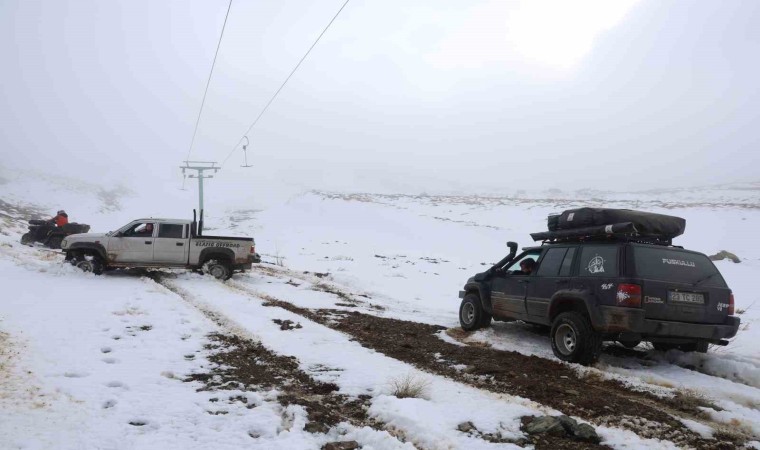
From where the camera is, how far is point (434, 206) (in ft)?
143

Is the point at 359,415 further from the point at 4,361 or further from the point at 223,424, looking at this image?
the point at 4,361

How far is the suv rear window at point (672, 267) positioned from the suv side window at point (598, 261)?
0.27 meters

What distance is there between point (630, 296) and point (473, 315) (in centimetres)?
341

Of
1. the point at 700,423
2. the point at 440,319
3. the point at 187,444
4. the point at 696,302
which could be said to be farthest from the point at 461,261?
the point at 187,444

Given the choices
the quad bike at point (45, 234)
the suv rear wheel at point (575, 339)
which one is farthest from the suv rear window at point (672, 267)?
the quad bike at point (45, 234)

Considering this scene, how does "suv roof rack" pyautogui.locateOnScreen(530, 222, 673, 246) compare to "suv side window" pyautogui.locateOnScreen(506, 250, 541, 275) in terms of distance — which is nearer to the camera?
"suv roof rack" pyautogui.locateOnScreen(530, 222, 673, 246)

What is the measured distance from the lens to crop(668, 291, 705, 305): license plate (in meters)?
5.73

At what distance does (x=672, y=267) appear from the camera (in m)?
5.95

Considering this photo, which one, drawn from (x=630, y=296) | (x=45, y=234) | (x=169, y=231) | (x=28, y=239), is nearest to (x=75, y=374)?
(x=630, y=296)

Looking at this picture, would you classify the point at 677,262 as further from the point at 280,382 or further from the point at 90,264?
the point at 90,264

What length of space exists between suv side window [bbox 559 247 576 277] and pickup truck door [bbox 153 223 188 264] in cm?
1129

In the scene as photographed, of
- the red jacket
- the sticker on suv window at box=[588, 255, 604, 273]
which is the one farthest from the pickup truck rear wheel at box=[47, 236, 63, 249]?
the sticker on suv window at box=[588, 255, 604, 273]

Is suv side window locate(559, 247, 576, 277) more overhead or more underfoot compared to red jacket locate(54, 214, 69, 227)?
more underfoot

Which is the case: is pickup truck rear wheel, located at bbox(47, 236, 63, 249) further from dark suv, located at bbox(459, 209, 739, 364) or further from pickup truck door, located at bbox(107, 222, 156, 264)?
dark suv, located at bbox(459, 209, 739, 364)
